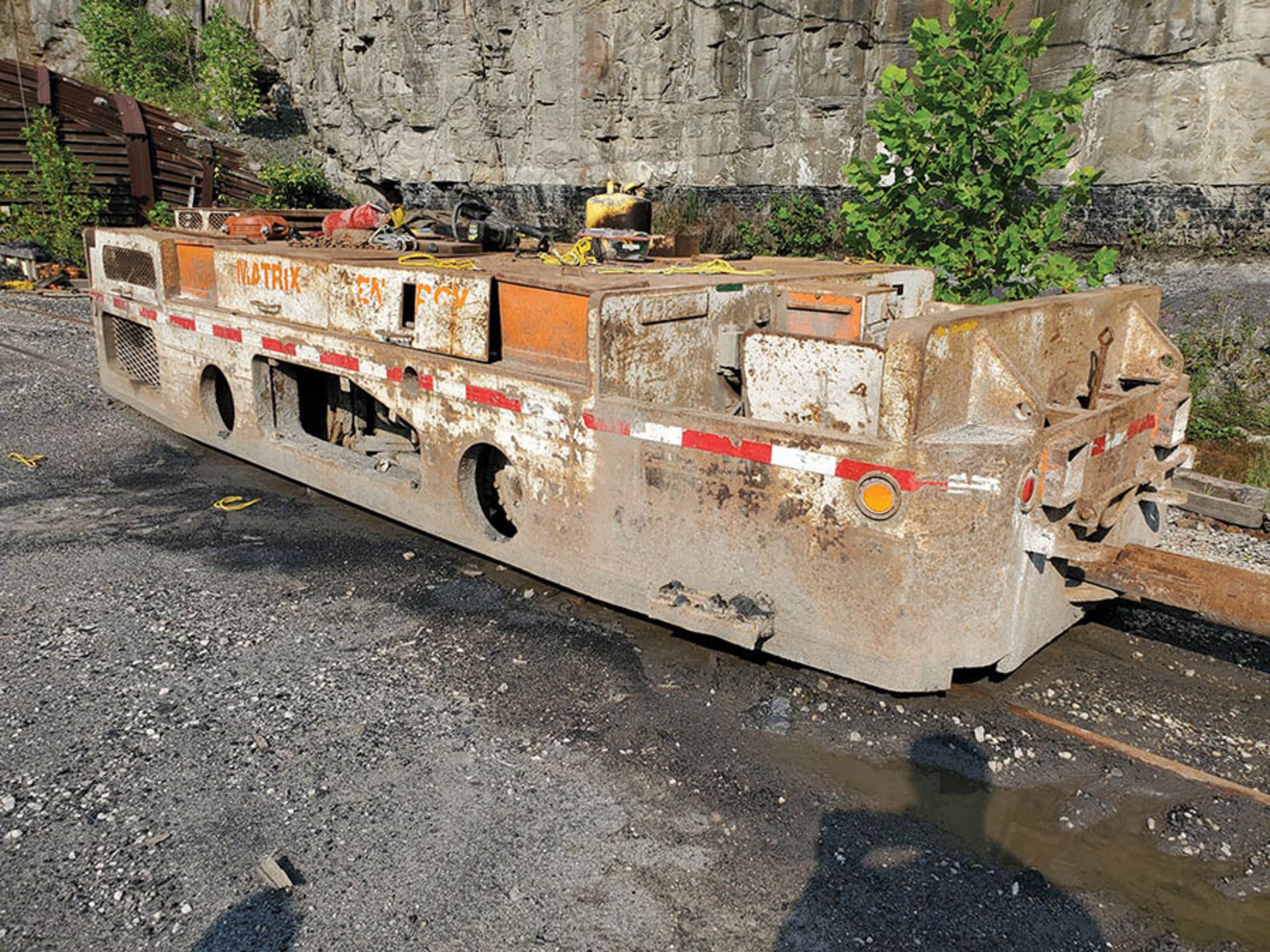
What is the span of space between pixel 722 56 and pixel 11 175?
1305 cm

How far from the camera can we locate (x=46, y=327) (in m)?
12.1

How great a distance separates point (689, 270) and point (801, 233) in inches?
400

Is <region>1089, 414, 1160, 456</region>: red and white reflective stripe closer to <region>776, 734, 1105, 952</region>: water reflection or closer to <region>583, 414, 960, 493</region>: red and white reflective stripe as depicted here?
<region>583, 414, 960, 493</region>: red and white reflective stripe

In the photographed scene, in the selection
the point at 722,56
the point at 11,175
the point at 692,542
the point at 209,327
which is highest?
the point at 722,56

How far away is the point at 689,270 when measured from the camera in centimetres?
560

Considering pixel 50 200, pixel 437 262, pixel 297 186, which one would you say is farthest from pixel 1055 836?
pixel 297 186

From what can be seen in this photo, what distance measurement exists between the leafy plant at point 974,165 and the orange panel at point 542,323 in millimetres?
3118

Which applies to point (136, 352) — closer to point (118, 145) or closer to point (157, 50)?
point (118, 145)

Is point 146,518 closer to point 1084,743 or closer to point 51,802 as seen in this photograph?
point 51,802

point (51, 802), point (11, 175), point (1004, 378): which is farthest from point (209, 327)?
point (11, 175)

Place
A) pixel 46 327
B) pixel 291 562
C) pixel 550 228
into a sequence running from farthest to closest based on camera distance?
pixel 550 228
pixel 46 327
pixel 291 562

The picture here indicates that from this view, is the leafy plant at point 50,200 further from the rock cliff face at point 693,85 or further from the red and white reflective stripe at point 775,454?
the red and white reflective stripe at point 775,454

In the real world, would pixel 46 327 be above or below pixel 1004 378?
below

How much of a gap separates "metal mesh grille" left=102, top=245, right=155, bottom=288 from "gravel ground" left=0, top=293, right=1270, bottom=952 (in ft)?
10.4
